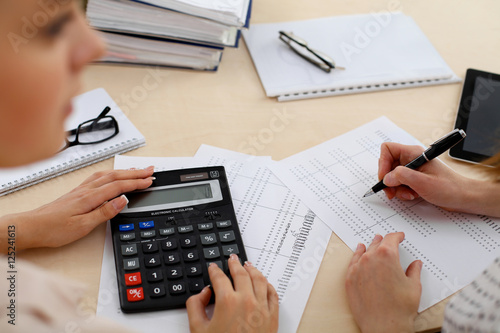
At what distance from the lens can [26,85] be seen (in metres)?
0.48

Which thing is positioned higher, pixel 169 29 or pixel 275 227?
pixel 169 29

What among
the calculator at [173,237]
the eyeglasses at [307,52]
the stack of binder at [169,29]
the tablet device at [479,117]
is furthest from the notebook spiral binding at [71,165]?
the tablet device at [479,117]

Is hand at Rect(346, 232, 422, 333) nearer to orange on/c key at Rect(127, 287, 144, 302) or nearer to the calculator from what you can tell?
the calculator

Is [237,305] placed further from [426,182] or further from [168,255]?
[426,182]

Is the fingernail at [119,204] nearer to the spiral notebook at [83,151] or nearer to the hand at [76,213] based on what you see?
the hand at [76,213]

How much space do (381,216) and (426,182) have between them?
0.10 metres

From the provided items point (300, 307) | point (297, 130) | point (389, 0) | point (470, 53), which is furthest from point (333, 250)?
point (389, 0)

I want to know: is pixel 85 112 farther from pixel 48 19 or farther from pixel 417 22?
pixel 417 22

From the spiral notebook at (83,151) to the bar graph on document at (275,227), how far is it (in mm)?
144

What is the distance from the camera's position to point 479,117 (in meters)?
1.03

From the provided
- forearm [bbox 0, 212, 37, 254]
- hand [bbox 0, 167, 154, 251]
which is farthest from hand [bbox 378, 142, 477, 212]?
forearm [bbox 0, 212, 37, 254]

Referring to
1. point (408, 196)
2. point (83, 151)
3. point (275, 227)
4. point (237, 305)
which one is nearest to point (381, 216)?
point (408, 196)

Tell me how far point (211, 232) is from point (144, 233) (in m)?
0.10

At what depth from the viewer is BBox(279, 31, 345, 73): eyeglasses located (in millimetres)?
1117
